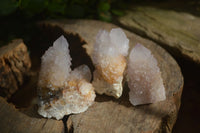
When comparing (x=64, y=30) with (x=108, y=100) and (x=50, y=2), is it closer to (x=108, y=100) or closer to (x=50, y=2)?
(x=50, y=2)

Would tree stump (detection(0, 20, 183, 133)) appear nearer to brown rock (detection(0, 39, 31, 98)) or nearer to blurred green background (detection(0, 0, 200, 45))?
brown rock (detection(0, 39, 31, 98))

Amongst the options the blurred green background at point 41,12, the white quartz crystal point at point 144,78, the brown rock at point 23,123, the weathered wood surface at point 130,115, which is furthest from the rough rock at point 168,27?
the brown rock at point 23,123

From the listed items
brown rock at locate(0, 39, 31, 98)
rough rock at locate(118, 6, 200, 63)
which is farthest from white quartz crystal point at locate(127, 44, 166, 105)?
brown rock at locate(0, 39, 31, 98)

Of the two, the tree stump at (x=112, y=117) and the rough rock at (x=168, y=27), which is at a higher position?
the rough rock at (x=168, y=27)

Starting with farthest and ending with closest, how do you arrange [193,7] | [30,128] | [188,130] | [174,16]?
[193,7], [174,16], [188,130], [30,128]

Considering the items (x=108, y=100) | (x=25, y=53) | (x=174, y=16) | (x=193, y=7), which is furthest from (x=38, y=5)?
(x=193, y=7)

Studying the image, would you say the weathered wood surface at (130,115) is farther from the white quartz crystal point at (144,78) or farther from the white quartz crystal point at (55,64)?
the white quartz crystal point at (55,64)

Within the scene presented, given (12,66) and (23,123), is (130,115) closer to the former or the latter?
(23,123)

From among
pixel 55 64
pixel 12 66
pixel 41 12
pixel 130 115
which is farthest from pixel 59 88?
pixel 41 12
